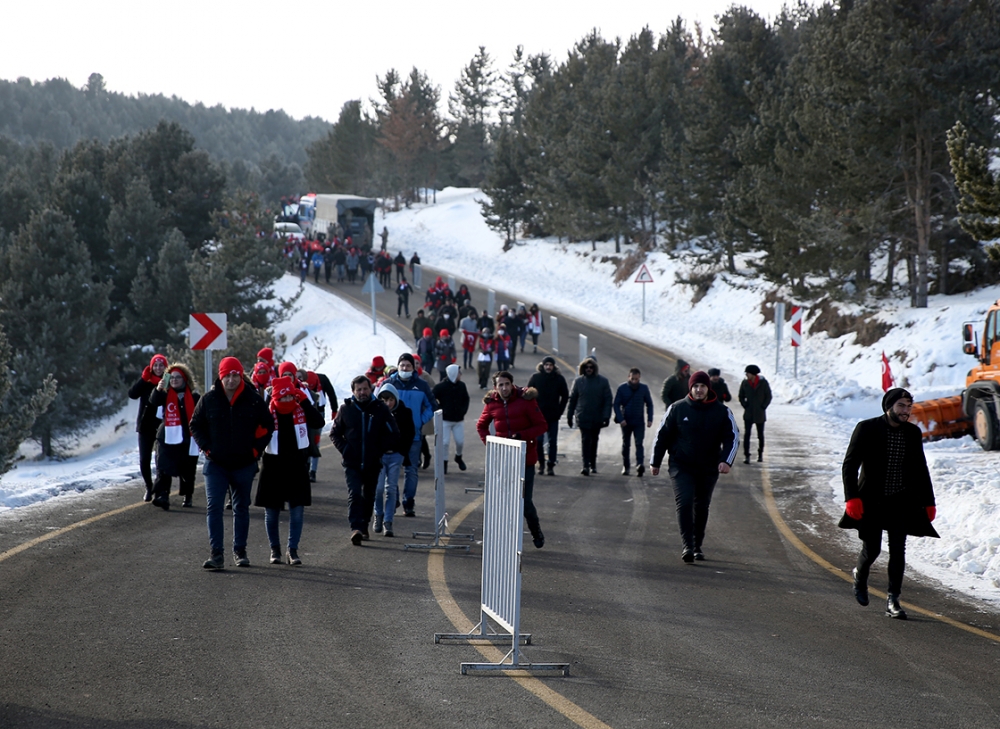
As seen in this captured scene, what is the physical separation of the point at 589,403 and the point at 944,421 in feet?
25.0

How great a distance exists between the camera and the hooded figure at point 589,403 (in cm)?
1648

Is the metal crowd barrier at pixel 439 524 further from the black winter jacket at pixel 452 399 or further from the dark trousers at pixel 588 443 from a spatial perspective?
the dark trousers at pixel 588 443

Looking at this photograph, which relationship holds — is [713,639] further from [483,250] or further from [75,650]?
[483,250]

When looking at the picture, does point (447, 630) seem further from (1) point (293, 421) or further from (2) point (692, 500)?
(2) point (692, 500)

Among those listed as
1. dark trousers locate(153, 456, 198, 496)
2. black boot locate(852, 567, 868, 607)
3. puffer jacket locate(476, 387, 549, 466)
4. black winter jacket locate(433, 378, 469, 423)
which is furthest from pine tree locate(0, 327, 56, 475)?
black boot locate(852, 567, 868, 607)

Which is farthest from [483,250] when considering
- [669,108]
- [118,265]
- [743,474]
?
[743,474]

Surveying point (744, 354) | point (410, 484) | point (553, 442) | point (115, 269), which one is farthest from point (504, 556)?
point (115, 269)

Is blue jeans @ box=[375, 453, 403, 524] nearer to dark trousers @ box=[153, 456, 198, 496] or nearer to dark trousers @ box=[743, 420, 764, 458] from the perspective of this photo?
dark trousers @ box=[153, 456, 198, 496]

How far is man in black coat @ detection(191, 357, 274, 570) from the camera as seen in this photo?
9125 millimetres

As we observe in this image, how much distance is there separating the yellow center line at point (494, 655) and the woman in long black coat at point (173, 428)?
3802 millimetres

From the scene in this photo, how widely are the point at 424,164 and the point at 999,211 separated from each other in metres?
100

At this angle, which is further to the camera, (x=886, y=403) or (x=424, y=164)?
(x=424, y=164)

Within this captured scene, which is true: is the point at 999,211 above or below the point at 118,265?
below

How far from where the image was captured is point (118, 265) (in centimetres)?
4862
